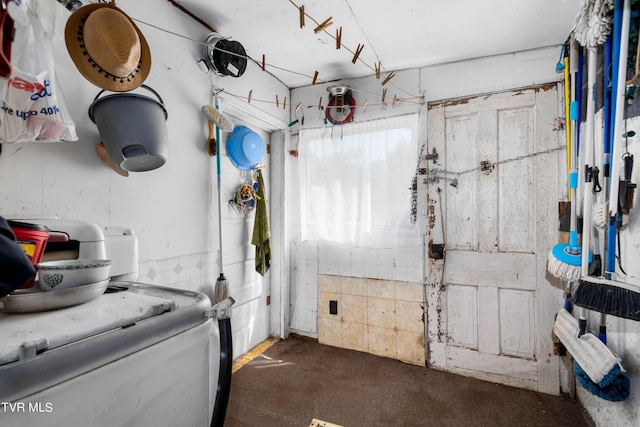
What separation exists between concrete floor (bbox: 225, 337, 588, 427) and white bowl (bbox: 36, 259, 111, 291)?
128 centimetres

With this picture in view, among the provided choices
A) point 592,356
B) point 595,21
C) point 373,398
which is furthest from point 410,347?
point 595,21

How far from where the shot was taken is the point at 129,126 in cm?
121

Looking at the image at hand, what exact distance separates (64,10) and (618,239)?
2.53 metres

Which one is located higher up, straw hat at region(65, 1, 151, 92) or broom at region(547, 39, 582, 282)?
straw hat at region(65, 1, 151, 92)

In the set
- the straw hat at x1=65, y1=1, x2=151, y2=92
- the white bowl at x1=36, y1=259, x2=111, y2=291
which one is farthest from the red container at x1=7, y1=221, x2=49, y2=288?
the straw hat at x1=65, y1=1, x2=151, y2=92

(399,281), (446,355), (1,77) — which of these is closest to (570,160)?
(399,281)

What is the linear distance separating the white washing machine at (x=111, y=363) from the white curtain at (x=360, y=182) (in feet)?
5.34

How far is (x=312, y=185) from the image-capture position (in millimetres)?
2643

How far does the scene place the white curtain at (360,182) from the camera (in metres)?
2.35

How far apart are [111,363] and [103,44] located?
46.3 inches

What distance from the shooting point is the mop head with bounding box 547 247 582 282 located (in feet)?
5.14

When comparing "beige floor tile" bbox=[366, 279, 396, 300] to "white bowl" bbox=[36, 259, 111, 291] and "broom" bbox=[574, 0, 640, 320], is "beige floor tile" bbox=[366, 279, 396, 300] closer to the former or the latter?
"broom" bbox=[574, 0, 640, 320]

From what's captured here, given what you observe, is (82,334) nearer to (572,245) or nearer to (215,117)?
(215,117)

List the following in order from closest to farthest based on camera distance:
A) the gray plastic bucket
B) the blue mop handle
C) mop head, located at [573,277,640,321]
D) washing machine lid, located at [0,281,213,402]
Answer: washing machine lid, located at [0,281,213,402]
mop head, located at [573,277,640,321]
the gray plastic bucket
the blue mop handle
